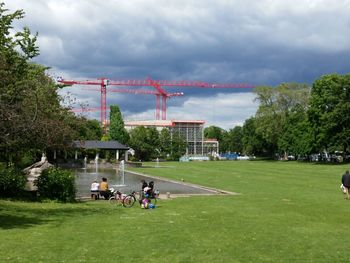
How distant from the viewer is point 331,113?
77438 millimetres

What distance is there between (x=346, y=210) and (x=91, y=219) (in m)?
10.6

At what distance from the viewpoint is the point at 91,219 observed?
1630 cm

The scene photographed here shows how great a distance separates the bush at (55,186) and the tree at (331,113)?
6205 cm

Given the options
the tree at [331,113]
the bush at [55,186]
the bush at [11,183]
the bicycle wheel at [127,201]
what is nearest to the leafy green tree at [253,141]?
the tree at [331,113]

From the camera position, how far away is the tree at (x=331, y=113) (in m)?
77.8

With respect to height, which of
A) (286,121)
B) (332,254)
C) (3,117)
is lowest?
(332,254)

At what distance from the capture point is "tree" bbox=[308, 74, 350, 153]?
7775 centimetres

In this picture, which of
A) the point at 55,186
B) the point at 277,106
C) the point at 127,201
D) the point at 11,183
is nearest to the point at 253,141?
the point at 277,106

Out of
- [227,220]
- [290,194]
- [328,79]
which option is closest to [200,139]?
[328,79]

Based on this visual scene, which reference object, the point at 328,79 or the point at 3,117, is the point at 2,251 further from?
the point at 328,79

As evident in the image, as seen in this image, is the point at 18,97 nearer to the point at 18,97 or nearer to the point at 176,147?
the point at 18,97

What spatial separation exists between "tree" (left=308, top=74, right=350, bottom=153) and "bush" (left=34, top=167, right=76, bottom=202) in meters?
62.1

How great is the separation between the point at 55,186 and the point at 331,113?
2482 inches

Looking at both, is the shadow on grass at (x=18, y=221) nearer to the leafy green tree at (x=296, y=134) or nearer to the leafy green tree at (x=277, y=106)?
the leafy green tree at (x=296, y=134)
